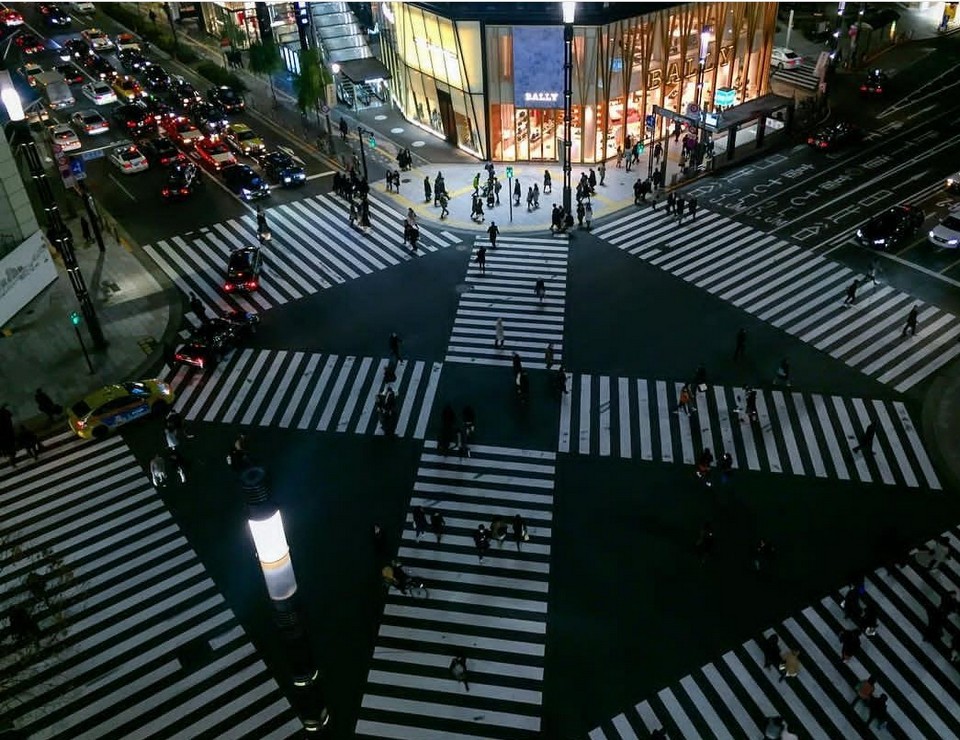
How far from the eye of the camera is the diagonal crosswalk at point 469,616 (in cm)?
2066

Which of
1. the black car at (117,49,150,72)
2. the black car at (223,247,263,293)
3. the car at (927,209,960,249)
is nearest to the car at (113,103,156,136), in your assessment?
the black car at (117,49,150,72)

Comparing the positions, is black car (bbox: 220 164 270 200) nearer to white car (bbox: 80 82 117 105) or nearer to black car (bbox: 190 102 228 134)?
black car (bbox: 190 102 228 134)

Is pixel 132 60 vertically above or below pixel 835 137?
above

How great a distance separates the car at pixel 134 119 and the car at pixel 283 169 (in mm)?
11445

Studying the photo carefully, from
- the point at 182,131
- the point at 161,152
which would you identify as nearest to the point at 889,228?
the point at 161,152

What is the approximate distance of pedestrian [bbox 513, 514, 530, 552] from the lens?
2472 centimetres

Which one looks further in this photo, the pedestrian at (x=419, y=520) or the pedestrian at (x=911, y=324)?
the pedestrian at (x=911, y=324)

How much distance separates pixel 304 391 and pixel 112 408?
6.90 meters

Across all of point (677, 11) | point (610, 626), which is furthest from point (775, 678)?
point (677, 11)

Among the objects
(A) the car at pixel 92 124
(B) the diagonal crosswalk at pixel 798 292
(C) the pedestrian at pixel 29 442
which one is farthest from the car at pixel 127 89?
(C) the pedestrian at pixel 29 442

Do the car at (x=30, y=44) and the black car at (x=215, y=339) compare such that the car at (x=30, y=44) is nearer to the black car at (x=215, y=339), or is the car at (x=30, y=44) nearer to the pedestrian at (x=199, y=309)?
the pedestrian at (x=199, y=309)

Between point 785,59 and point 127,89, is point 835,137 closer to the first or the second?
point 785,59

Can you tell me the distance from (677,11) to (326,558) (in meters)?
38.4

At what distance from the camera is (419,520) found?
82.2 feet
